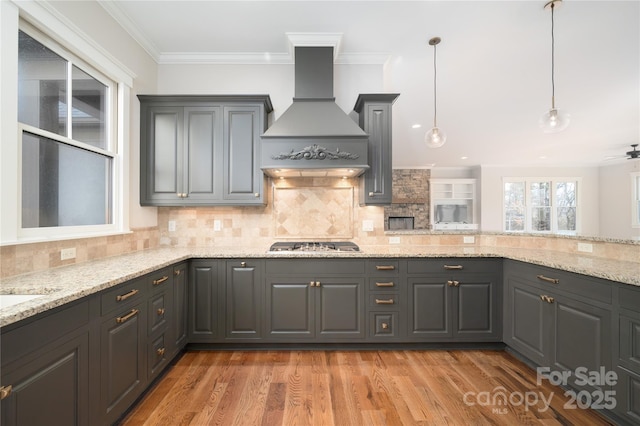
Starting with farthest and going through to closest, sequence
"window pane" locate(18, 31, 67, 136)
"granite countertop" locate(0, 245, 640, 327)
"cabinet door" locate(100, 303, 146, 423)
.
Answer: "window pane" locate(18, 31, 67, 136) < "cabinet door" locate(100, 303, 146, 423) < "granite countertop" locate(0, 245, 640, 327)

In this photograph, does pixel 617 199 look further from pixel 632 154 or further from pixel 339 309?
pixel 339 309

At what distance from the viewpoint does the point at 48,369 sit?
1.07m

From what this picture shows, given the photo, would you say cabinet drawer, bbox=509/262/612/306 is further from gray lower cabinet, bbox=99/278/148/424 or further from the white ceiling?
gray lower cabinet, bbox=99/278/148/424

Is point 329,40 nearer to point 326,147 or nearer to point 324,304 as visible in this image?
point 326,147

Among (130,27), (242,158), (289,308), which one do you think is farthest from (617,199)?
(130,27)

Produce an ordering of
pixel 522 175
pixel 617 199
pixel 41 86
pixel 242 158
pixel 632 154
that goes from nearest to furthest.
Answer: pixel 41 86
pixel 242 158
pixel 632 154
pixel 617 199
pixel 522 175

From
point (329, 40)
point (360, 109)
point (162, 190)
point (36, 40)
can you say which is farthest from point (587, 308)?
point (36, 40)

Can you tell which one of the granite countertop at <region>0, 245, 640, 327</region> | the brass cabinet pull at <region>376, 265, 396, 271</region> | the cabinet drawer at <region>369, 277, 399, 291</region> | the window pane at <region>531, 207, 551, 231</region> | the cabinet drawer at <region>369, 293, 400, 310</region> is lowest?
the cabinet drawer at <region>369, 293, 400, 310</region>

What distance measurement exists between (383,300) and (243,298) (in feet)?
4.30

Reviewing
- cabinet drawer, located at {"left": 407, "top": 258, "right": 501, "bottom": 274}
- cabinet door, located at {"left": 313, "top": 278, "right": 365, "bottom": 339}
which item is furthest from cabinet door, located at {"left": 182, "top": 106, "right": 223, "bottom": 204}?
cabinet drawer, located at {"left": 407, "top": 258, "right": 501, "bottom": 274}

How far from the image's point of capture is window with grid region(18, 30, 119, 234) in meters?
1.64

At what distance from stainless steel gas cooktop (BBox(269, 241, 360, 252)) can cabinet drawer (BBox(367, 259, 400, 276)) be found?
249 millimetres

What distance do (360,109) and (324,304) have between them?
2.03 m

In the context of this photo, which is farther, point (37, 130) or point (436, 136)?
point (436, 136)
